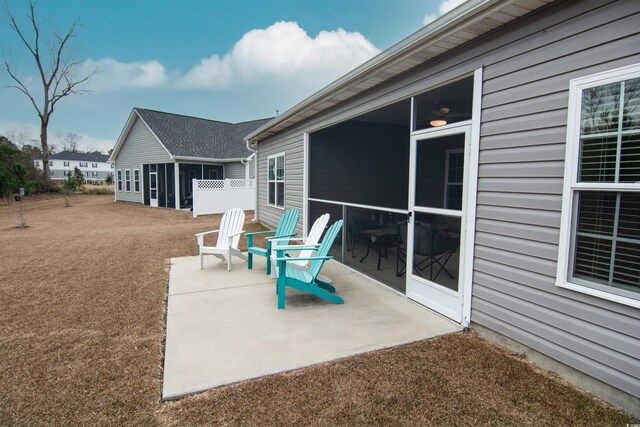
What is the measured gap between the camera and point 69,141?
55.1m

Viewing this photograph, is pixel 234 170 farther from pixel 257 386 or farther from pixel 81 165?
pixel 81 165

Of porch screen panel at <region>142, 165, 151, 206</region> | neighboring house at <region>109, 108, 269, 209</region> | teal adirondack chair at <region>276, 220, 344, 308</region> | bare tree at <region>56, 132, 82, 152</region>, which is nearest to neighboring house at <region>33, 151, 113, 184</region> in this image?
bare tree at <region>56, 132, 82, 152</region>

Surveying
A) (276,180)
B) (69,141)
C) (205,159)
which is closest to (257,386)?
(276,180)

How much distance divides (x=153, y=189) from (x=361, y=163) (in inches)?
528

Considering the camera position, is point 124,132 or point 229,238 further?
point 124,132

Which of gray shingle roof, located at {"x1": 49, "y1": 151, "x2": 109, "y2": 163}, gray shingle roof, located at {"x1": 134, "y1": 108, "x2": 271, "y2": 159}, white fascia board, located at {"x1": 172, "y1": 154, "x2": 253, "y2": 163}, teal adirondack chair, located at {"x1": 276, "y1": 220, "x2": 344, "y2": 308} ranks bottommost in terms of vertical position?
teal adirondack chair, located at {"x1": 276, "y1": 220, "x2": 344, "y2": 308}

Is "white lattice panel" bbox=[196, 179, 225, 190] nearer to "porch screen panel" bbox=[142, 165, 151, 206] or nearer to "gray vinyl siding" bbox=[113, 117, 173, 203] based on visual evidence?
"gray vinyl siding" bbox=[113, 117, 173, 203]

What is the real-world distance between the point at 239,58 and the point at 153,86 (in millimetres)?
8723

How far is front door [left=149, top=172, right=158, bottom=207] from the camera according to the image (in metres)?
17.3

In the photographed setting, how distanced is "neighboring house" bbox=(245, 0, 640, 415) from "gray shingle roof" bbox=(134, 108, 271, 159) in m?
14.3

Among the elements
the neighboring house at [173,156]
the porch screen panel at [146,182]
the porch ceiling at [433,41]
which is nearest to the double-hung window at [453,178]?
the porch ceiling at [433,41]

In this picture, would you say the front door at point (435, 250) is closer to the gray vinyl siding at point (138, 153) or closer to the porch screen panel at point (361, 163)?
the porch screen panel at point (361, 163)

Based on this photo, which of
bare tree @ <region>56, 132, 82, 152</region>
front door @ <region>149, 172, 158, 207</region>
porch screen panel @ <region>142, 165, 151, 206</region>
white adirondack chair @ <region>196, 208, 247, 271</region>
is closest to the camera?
white adirondack chair @ <region>196, 208, 247, 271</region>

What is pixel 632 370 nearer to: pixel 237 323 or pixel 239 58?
pixel 237 323
